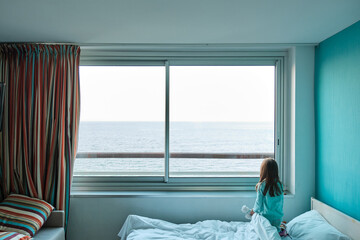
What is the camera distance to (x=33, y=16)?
2250 mm

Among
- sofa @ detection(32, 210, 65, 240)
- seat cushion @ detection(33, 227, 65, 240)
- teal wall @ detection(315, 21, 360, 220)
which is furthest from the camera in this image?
sofa @ detection(32, 210, 65, 240)

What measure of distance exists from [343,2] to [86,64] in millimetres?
2530

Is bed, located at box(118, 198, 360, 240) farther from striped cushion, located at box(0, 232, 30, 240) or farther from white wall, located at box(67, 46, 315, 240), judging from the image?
striped cushion, located at box(0, 232, 30, 240)

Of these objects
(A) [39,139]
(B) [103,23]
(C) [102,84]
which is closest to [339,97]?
(B) [103,23]

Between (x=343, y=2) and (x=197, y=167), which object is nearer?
(x=343, y=2)

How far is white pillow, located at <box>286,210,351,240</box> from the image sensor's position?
89.8 inches

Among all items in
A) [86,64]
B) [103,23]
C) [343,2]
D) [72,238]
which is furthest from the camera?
[86,64]

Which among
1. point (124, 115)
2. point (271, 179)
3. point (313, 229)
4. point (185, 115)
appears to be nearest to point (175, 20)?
point (185, 115)

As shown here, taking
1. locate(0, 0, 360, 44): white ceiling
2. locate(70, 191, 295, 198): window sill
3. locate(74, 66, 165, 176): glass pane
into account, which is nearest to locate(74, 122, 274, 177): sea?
locate(74, 66, 165, 176): glass pane

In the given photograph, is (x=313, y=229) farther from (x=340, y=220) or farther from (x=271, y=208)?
(x=271, y=208)

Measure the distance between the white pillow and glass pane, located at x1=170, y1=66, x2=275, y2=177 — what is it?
0.80 m

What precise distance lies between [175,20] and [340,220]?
2.13 metres

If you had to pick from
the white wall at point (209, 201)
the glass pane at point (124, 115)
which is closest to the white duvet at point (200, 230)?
the white wall at point (209, 201)

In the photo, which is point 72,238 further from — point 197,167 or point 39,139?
point 197,167
